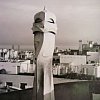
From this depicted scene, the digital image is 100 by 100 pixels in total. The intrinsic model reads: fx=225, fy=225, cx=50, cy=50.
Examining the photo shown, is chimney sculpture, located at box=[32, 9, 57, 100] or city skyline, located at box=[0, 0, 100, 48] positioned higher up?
city skyline, located at box=[0, 0, 100, 48]

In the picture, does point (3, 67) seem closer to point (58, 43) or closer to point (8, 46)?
point (8, 46)

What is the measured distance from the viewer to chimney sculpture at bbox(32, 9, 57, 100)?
6.77ft

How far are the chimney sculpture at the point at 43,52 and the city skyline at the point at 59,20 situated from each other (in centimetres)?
33

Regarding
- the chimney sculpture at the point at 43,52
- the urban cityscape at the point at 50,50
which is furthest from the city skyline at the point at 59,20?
the chimney sculpture at the point at 43,52

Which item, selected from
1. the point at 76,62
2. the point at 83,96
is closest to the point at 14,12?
the point at 76,62

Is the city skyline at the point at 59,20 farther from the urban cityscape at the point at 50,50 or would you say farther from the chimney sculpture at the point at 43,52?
the chimney sculpture at the point at 43,52

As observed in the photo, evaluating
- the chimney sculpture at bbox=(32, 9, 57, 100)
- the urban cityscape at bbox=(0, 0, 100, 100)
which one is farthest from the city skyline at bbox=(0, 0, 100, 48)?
the chimney sculpture at bbox=(32, 9, 57, 100)

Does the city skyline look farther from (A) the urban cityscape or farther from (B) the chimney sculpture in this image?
(B) the chimney sculpture

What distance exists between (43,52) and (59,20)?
0.61 metres

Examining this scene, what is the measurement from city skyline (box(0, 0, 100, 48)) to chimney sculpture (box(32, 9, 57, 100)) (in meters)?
0.33

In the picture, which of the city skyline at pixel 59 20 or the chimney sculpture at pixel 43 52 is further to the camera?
the city skyline at pixel 59 20

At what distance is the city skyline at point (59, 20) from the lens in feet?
8.07

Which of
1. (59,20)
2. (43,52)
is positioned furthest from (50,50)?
(59,20)

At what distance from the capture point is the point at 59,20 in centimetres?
254
